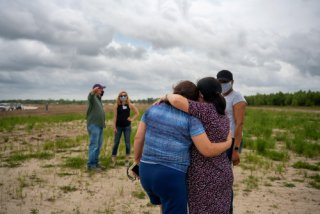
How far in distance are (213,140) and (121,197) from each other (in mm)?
3437

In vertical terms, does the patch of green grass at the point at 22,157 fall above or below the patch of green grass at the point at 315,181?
above

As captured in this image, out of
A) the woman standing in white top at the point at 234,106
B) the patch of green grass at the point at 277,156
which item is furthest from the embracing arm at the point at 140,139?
the patch of green grass at the point at 277,156

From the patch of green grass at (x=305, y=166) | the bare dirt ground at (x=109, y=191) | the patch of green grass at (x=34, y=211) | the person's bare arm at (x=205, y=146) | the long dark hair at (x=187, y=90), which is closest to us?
the person's bare arm at (x=205, y=146)

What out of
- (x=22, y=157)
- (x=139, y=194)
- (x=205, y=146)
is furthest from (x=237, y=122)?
(x=22, y=157)

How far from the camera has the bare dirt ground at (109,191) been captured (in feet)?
16.0

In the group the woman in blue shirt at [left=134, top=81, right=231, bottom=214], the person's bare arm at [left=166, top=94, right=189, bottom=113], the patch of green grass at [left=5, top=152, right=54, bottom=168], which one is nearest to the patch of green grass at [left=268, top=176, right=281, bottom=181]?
the woman in blue shirt at [left=134, top=81, right=231, bottom=214]

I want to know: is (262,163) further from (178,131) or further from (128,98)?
(178,131)

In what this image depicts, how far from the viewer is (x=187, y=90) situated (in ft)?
8.13

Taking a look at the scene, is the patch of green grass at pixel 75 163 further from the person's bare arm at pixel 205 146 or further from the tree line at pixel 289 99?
the tree line at pixel 289 99

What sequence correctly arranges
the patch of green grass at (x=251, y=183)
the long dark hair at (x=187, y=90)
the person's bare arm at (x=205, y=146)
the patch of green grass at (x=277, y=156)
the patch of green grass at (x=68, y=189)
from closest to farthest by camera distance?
the person's bare arm at (x=205, y=146) → the long dark hair at (x=187, y=90) → the patch of green grass at (x=68, y=189) → the patch of green grass at (x=251, y=183) → the patch of green grass at (x=277, y=156)

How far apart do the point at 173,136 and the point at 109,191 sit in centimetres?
375

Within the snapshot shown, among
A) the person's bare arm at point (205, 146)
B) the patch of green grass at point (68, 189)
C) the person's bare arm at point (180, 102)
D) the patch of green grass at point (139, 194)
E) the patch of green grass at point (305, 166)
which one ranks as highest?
the person's bare arm at point (180, 102)

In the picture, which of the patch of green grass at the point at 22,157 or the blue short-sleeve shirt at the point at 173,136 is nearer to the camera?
the blue short-sleeve shirt at the point at 173,136

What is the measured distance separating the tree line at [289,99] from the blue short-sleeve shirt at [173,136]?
7289 cm
